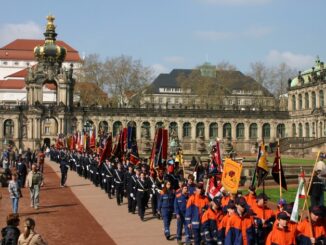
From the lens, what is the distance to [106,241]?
16281mm

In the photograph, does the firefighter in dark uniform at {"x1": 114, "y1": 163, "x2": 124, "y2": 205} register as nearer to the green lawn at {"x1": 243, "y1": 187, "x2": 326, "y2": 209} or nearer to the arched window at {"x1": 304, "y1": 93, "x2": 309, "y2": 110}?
the green lawn at {"x1": 243, "y1": 187, "x2": 326, "y2": 209}

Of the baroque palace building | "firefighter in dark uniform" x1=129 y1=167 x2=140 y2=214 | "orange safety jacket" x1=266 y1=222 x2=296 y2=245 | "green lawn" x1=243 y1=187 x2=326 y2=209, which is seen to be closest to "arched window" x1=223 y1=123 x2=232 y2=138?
the baroque palace building

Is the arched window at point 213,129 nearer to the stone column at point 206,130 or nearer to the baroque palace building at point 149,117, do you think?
the baroque palace building at point 149,117

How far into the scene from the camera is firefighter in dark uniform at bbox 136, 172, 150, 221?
19906 mm

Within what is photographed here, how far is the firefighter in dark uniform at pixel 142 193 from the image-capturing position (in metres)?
19.9

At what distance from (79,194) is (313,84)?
5644 centimetres

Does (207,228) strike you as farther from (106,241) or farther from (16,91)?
(16,91)

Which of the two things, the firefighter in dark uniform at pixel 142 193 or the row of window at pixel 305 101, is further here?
the row of window at pixel 305 101

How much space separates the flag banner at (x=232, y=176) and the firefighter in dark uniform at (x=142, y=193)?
5.72m

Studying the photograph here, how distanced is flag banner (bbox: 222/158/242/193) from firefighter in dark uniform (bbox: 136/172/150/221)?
572 centimetres

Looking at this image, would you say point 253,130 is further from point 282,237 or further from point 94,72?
point 282,237

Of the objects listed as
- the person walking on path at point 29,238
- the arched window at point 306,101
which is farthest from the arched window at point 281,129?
the person walking on path at point 29,238

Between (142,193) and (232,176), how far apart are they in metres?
6.09

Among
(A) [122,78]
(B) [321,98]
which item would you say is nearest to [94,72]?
(A) [122,78]
